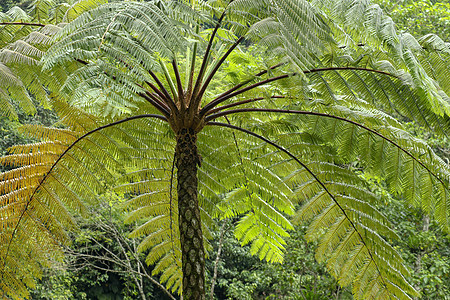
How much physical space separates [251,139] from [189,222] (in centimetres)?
125

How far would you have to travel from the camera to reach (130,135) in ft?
9.43

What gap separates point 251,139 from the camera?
10.0 ft

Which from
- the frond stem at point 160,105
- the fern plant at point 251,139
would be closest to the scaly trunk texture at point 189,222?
the fern plant at point 251,139

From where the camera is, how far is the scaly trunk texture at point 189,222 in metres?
1.89

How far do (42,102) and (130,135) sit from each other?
66 centimetres

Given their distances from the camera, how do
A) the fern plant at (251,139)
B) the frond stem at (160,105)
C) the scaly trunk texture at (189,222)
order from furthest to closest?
the frond stem at (160,105)
the scaly trunk texture at (189,222)
the fern plant at (251,139)

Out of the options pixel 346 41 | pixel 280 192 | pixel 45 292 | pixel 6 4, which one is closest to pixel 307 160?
pixel 280 192

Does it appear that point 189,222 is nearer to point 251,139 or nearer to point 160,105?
point 160,105

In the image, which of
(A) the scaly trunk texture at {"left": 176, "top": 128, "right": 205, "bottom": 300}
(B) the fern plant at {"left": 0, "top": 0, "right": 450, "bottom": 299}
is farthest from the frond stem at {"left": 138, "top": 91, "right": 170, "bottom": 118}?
(A) the scaly trunk texture at {"left": 176, "top": 128, "right": 205, "bottom": 300}

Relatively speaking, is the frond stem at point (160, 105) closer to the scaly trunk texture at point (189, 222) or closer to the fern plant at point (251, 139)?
the fern plant at point (251, 139)

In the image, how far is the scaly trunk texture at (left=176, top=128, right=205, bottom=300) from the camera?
189 cm

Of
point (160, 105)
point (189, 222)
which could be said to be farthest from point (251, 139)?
point (189, 222)

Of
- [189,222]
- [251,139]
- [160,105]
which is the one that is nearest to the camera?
[189,222]

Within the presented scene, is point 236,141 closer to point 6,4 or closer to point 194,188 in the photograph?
point 194,188
